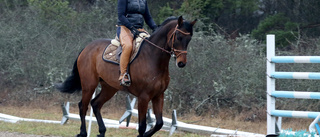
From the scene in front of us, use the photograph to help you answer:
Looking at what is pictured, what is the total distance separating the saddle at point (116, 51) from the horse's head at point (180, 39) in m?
0.80

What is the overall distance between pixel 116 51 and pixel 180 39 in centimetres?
151

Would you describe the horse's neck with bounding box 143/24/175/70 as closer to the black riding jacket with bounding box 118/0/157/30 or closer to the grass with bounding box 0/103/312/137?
the black riding jacket with bounding box 118/0/157/30

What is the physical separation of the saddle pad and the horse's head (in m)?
0.80

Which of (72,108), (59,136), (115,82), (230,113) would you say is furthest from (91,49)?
(72,108)

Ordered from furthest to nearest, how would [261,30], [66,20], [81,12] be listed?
[81,12] < [66,20] < [261,30]

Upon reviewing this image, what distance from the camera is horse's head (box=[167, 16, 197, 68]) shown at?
23.9 feet

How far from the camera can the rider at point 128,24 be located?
7996 mm

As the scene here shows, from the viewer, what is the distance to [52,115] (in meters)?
14.1

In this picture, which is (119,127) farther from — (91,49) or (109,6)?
(109,6)

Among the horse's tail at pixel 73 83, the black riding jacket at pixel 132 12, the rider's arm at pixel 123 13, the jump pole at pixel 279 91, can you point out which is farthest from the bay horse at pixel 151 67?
the jump pole at pixel 279 91

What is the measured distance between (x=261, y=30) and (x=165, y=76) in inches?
391

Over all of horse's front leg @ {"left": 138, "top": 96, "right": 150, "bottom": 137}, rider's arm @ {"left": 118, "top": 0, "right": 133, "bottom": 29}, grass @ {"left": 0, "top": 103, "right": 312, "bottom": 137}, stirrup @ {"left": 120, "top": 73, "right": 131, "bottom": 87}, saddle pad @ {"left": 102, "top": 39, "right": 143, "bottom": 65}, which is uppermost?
rider's arm @ {"left": 118, "top": 0, "right": 133, "bottom": 29}

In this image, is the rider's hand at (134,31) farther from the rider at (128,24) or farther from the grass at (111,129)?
the grass at (111,129)

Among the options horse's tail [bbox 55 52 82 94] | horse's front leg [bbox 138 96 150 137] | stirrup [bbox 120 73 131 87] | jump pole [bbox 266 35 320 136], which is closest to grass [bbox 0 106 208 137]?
horse's tail [bbox 55 52 82 94]
